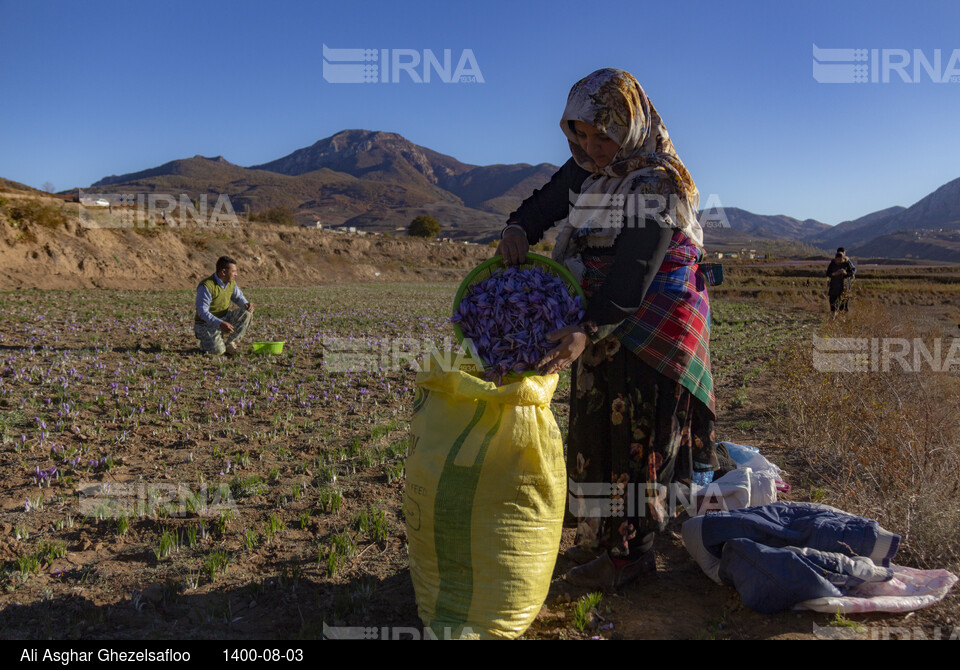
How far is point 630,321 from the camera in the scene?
101 inches

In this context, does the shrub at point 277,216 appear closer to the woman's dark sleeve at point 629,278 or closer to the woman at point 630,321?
the woman at point 630,321

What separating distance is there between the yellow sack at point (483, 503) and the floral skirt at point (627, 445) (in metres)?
0.54

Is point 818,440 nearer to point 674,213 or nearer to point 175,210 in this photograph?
point 674,213

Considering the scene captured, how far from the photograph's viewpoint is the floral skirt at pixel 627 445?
263 centimetres

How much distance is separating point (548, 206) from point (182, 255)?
27320 mm

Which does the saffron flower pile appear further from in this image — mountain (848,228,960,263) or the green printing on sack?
mountain (848,228,960,263)

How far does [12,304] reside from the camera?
12672 millimetres

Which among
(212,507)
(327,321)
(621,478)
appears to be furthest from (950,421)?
(327,321)

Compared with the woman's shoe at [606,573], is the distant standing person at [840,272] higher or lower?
higher

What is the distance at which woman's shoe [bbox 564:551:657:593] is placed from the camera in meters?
2.66

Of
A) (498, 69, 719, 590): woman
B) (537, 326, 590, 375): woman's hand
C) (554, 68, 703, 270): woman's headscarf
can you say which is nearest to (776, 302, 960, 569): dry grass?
(498, 69, 719, 590): woman

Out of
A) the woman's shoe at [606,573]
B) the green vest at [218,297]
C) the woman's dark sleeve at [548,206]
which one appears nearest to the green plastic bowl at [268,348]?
the green vest at [218,297]

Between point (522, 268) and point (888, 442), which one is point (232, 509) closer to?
point (522, 268)

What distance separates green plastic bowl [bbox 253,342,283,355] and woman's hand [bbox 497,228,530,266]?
656cm
